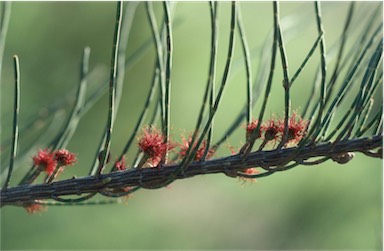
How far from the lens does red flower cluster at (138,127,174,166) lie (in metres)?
0.43

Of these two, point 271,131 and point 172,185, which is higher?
point 172,185

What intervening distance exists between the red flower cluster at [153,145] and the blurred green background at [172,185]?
1137mm

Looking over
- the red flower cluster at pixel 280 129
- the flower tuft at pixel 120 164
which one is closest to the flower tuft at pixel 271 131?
the red flower cluster at pixel 280 129

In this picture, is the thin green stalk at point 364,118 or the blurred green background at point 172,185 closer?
the thin green stalk at point 364,118

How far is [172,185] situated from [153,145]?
1.58 metres

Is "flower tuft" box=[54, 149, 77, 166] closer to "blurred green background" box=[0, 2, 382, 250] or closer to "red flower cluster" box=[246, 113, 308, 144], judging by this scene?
"red flower cluster" box=[246, 113, 308, 144]

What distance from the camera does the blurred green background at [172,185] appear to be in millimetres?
1727

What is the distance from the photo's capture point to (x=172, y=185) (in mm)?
2012

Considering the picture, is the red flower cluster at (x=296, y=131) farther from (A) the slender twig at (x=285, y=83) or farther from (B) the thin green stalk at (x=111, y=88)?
(B) the thin green stalk at (x=111, y=88)

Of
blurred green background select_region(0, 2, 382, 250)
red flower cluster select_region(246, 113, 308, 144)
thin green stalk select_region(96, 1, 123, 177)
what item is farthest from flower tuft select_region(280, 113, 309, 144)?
blurred green background select_region(0, 2, 382, 250)

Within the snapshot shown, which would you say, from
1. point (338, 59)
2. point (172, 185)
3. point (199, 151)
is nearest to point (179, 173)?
point (199, 151)

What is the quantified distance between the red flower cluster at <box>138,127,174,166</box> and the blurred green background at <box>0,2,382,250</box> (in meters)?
1.14

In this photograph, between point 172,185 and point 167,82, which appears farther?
point 172,185

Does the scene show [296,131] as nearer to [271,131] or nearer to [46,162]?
[271,131]
